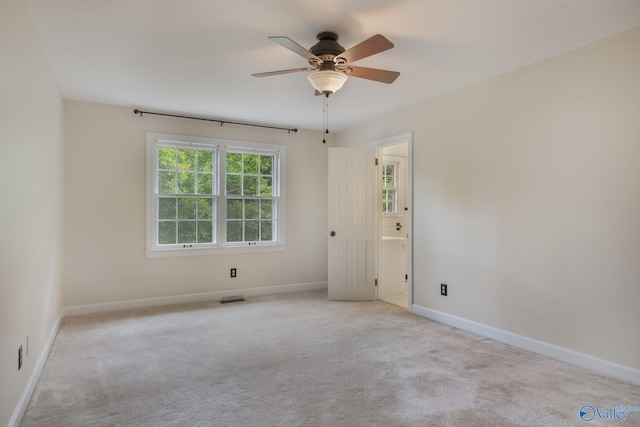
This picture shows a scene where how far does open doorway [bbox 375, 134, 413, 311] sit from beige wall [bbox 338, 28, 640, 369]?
0.39 metres

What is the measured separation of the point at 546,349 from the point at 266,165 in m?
4.06

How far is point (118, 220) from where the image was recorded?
4.46m

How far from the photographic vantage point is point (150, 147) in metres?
4.64

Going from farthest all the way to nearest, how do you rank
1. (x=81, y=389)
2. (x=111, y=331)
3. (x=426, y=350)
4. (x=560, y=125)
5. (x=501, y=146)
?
(x=111, y=331) < (x=501, y=146) < (x=426, y=350) < (x=560, y=125) < (x=81, y=389)

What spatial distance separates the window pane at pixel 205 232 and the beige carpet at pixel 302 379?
1.36 meters

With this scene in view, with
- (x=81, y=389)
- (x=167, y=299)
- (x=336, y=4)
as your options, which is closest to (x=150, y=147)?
(x=167, y=299)

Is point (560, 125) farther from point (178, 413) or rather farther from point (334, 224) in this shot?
point (178, 413)

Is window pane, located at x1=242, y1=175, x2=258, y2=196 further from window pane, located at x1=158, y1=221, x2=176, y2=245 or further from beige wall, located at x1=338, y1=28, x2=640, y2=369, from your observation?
beige wall, located at x1=338, y1=28, x2=640, y2=369

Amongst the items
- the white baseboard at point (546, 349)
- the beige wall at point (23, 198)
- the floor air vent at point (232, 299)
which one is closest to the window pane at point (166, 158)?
the beige wall at point (23, 198)

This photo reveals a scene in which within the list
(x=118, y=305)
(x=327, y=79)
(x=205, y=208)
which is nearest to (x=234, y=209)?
(x=205, y=208)

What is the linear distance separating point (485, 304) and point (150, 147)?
4257 millimetres

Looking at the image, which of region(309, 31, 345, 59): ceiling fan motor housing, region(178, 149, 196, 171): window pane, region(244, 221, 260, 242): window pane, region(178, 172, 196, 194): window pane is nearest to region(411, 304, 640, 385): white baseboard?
region(244, 221, 260, 242): window pane

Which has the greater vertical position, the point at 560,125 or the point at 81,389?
the point at 560,125

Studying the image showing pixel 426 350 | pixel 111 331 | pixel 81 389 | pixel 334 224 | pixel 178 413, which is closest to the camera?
pixel 178 413
